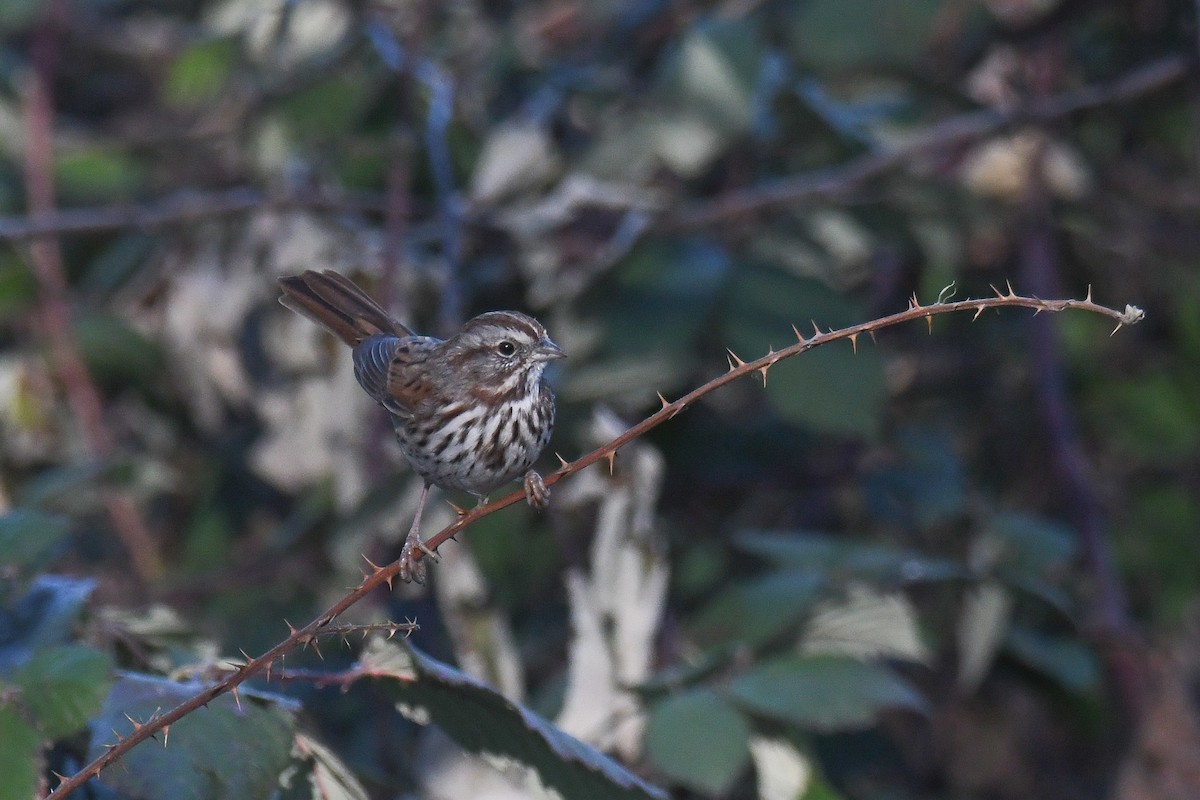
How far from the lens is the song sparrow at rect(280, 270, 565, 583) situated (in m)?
3.34

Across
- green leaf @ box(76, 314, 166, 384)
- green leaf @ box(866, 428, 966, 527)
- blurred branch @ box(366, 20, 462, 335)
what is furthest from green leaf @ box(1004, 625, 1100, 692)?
green leaf @ box(76, 314, 166, 384)

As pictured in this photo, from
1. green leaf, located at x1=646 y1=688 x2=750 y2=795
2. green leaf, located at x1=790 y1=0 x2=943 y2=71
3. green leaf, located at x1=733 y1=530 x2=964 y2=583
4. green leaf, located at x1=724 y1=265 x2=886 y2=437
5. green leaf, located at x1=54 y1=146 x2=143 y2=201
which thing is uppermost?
green leaf, located at x1=54 y1=146 x2=143 y2=201

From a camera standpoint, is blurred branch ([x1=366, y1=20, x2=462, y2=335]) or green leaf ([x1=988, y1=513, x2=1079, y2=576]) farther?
blurred branch ([x1=366, y1=20, x2=462, y2=335])

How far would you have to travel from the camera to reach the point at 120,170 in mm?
6402

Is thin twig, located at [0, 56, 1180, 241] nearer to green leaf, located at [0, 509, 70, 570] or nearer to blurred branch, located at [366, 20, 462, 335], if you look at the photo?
blurred branch, located at [366, 20, 462, 335]

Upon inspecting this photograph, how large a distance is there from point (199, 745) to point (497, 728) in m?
0.46

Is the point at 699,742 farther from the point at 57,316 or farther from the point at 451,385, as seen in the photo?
the point at 57,316

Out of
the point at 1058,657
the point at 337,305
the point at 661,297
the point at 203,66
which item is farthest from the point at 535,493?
the point at 203,66

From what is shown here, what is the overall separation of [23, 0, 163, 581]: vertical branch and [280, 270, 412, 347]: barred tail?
1.66 metres

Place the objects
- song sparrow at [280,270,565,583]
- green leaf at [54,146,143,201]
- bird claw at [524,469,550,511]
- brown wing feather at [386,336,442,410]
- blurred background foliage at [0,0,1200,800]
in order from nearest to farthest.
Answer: bird claw at [524,469,550,511]
song sparrow at [280,270,565,583]
brown wing feather at [386,336,442,410]
blurred background foliage at [0,0,1200,800]
green leaf at [54,146,143,201]

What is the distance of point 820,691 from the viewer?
3.24 metres

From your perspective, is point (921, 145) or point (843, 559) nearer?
point (843, 559)

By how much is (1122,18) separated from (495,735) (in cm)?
479

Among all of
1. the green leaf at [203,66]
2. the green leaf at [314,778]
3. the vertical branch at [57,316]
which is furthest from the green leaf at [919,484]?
the green leaf at [314,778]
